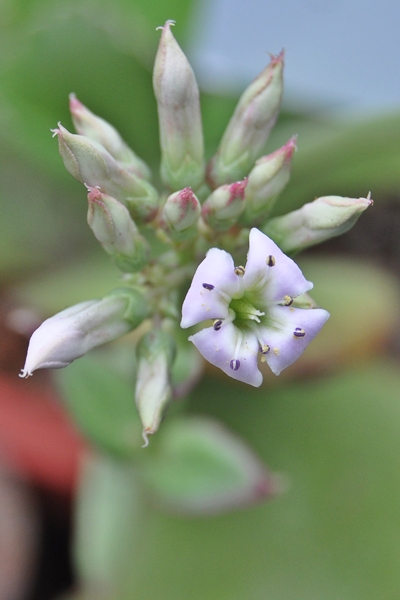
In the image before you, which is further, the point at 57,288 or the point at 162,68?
the point at 57,288

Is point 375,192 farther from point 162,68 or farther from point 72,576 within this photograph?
point 72,576

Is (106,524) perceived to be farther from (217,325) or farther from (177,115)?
(177,115)

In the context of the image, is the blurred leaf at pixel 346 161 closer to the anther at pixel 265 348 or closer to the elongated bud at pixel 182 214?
the elongated bud at pixel 182 214

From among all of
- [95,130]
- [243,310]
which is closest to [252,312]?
[243,310]

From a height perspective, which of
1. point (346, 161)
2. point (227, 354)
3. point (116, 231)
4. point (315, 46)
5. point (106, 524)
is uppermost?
point (315, 46)

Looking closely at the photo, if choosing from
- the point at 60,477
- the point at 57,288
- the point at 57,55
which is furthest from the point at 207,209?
the point at 60,477

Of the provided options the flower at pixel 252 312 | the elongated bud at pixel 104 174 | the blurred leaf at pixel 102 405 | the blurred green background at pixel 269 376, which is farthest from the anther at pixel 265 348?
the blurred green background at pixel 269 376
